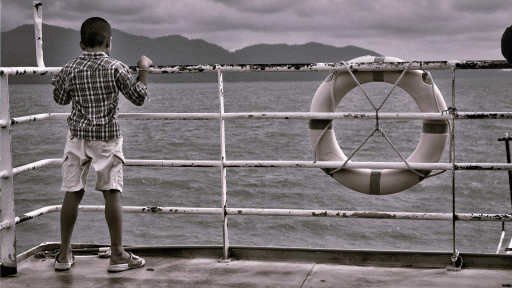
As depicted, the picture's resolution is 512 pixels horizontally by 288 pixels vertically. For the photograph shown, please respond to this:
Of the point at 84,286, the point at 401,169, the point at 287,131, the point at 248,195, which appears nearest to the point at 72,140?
the point at 84,286

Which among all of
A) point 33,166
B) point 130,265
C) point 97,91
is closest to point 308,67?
point 97,91

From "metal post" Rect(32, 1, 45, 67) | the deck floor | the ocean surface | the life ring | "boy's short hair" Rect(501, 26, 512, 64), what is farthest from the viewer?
the ocean surface

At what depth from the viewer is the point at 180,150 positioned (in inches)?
1442

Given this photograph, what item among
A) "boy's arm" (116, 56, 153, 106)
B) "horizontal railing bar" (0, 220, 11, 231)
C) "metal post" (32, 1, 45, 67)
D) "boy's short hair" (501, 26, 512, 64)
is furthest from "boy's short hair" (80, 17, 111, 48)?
"boy's short hair" (501, 26, 512, 64)

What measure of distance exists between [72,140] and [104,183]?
258 millimetres

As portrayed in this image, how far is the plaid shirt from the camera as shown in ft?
9.52

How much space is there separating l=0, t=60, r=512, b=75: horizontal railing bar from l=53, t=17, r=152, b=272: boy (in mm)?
177

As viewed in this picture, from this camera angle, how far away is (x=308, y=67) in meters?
3.07

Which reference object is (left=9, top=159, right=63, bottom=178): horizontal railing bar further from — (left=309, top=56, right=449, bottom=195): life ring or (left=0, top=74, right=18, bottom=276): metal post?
(left=309, top=56, right=449, bottom=195): life ring

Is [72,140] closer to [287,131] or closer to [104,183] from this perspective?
[104,183]

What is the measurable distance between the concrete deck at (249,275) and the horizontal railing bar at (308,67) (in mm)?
972

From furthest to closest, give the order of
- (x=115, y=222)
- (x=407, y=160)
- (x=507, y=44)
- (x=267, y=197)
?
(x=267, y=197) → (x=407, y=160) → (x=115, y=222) → (x=507, y=44)

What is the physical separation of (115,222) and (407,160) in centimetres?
159

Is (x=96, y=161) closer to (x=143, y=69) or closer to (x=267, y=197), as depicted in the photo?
(x=143, y=69)
